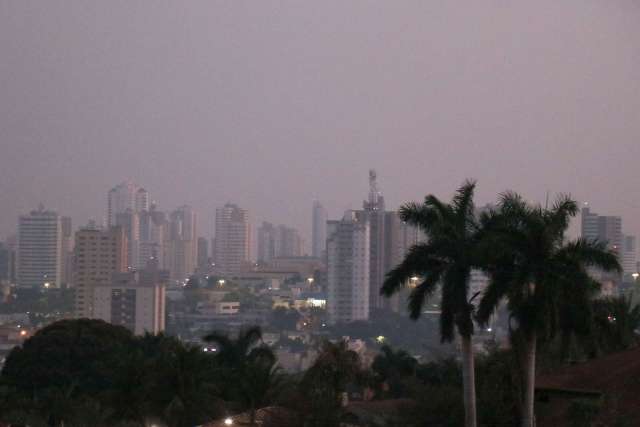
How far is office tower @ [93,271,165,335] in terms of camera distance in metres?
87.1

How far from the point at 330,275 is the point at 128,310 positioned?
21121 millimetres

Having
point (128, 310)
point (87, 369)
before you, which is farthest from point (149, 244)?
point (87, 369)

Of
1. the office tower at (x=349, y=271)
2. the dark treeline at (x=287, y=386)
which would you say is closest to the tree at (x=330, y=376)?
the dark treeline at (x=287, y=386)

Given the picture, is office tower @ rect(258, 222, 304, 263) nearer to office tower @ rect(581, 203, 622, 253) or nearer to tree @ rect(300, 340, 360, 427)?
office tower @ rect(581, 203, 622, 253)

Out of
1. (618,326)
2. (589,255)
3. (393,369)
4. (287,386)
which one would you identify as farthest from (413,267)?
(393,369)

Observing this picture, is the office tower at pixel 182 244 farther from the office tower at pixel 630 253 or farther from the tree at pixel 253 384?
the tree at pixel 253 384

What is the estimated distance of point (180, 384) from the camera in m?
18.9

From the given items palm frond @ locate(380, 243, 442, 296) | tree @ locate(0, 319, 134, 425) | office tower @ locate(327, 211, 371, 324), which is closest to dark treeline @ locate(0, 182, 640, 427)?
palm frond @ locate(380, 243, 442, 296)

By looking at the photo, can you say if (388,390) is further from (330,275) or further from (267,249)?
(267,249)

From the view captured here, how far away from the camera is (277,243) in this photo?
566ft

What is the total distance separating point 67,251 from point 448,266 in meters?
127

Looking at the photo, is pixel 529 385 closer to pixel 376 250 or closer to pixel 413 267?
pixel 413 267

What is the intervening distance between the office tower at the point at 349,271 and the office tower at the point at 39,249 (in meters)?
A: 40.4

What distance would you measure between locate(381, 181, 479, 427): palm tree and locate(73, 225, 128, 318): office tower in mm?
84592
